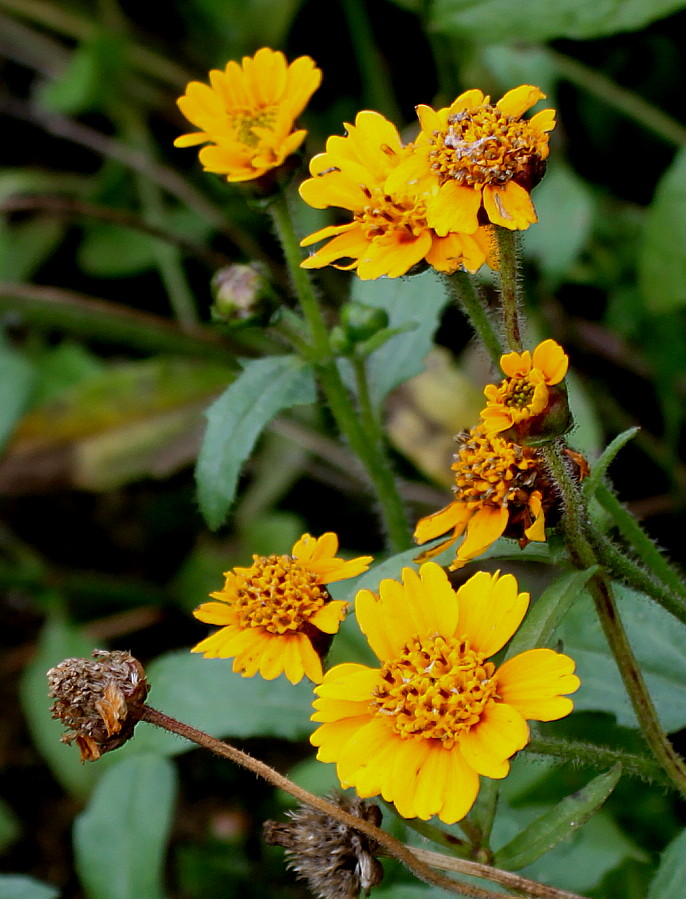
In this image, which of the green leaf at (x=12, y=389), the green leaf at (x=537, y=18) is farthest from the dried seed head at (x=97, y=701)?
the green leaf at (x=12, y=389)

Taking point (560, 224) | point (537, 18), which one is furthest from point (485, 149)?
point (560, 224)

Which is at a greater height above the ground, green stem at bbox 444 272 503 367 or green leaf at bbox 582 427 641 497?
green stem at bbox 444 272 503 367

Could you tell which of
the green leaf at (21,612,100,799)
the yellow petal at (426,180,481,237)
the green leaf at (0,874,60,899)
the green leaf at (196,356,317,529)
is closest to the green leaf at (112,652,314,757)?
the green leaf at (0,874,60,899)

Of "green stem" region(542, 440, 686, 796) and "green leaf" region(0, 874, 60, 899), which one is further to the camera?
"green leaf" region(0, 874, 60, 899)

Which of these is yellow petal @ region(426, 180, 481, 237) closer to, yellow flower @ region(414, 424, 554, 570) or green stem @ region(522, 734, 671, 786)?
yellow flower @ region(414, 424, 554, 570)

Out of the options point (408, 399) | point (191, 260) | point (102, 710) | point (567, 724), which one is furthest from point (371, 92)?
point (102, 710)

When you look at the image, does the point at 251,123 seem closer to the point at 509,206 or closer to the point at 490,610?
the point at 509,206

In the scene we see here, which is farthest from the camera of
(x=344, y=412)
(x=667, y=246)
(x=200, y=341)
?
(x=200, y=341)
